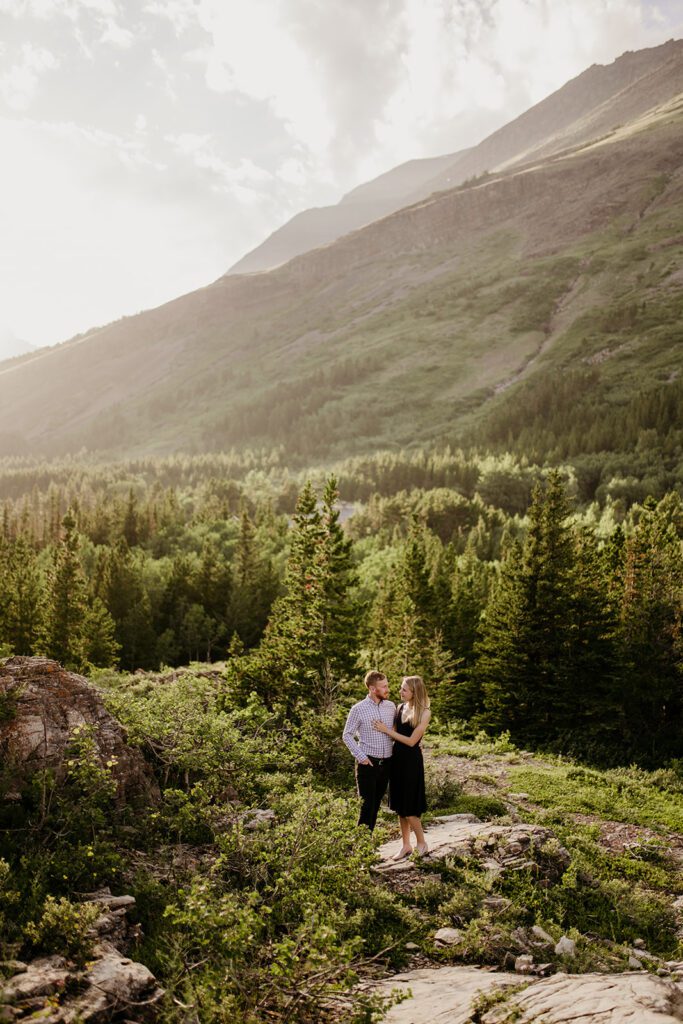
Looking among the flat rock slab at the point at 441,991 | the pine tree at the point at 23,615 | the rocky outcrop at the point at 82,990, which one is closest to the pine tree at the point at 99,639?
the pine tree at the point at 23,615

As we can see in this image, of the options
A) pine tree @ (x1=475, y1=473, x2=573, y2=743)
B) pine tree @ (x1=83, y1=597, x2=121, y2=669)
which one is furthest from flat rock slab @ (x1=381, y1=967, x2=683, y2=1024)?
pine tree @ (x1=83, y1=597, x2=121, y2=669)

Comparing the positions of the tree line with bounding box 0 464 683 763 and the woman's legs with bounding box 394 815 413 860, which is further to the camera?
the tree line with bounding box 0 464 683 763

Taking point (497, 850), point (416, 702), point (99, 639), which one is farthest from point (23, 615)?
point (497, 850)

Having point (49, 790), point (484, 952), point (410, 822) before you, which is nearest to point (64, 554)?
point (49, 790)

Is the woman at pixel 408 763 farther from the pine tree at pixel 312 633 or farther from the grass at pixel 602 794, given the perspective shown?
the pine tree at pixel 312 633

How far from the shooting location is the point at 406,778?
31.7 feet

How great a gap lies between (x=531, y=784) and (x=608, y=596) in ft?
45.3

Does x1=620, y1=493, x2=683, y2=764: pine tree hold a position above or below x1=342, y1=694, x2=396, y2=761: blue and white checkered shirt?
below

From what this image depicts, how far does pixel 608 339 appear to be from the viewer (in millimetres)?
188500

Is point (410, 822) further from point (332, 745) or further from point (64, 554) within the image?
point (64, 554)

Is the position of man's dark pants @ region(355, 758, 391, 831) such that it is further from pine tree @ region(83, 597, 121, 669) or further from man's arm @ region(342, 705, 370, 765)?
pine tree @ region(83, 597, 121, 669)

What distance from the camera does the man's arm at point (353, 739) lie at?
9.59m

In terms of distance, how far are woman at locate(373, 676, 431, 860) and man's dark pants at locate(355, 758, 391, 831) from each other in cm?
19

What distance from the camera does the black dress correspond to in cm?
958
